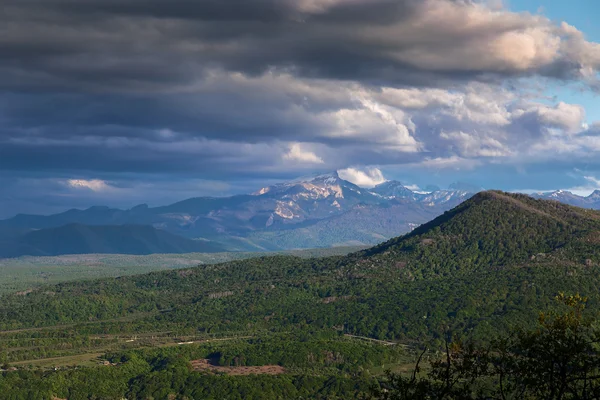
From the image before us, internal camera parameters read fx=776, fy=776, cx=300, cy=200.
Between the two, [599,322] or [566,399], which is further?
[599,322]

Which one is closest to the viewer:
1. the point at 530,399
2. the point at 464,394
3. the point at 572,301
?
the point at 464,394

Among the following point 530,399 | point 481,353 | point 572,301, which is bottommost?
point 530,399

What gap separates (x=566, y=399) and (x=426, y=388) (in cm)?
1789

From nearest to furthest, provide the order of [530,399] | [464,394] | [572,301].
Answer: [464,394] < [572,301] < [530,399]

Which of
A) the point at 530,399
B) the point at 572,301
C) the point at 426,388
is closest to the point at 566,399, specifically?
the point at 530,399

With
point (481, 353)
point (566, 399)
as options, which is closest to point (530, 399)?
point (566, 399)

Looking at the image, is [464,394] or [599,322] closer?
[464,394]

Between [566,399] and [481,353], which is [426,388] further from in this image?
[566,399]

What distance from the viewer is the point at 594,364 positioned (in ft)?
262

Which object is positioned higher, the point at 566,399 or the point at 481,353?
the point at 481,353

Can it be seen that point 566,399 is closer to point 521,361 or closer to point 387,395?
point 521,361

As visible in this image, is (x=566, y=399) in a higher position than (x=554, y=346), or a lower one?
lower

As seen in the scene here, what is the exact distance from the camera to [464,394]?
7562cm

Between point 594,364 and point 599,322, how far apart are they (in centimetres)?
1322
